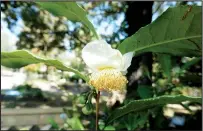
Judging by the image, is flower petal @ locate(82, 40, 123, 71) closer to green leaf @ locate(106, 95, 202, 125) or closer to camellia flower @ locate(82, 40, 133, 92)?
camellia flower @ locate(82, 40, 133, 92)

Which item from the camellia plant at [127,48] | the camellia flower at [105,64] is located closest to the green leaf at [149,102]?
the camellia plant at [127,48]

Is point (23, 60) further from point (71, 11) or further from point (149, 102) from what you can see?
point (149, 102)

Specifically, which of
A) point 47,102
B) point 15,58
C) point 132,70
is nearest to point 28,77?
point 47,102

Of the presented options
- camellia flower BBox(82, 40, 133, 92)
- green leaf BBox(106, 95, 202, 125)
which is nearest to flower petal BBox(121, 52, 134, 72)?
camellia flower BBox(82, 40, 133, 92)

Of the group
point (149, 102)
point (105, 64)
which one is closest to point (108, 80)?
point (105, 64)

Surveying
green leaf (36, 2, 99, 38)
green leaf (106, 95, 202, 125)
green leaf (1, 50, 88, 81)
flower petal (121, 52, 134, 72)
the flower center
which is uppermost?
green leaf (36, 2, 99, 38)

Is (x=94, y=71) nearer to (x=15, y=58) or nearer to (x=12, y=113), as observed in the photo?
(x=15, y=58)

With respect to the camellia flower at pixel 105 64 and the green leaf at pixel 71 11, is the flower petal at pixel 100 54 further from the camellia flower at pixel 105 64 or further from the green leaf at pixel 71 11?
the green leaf at pixel 71 11
